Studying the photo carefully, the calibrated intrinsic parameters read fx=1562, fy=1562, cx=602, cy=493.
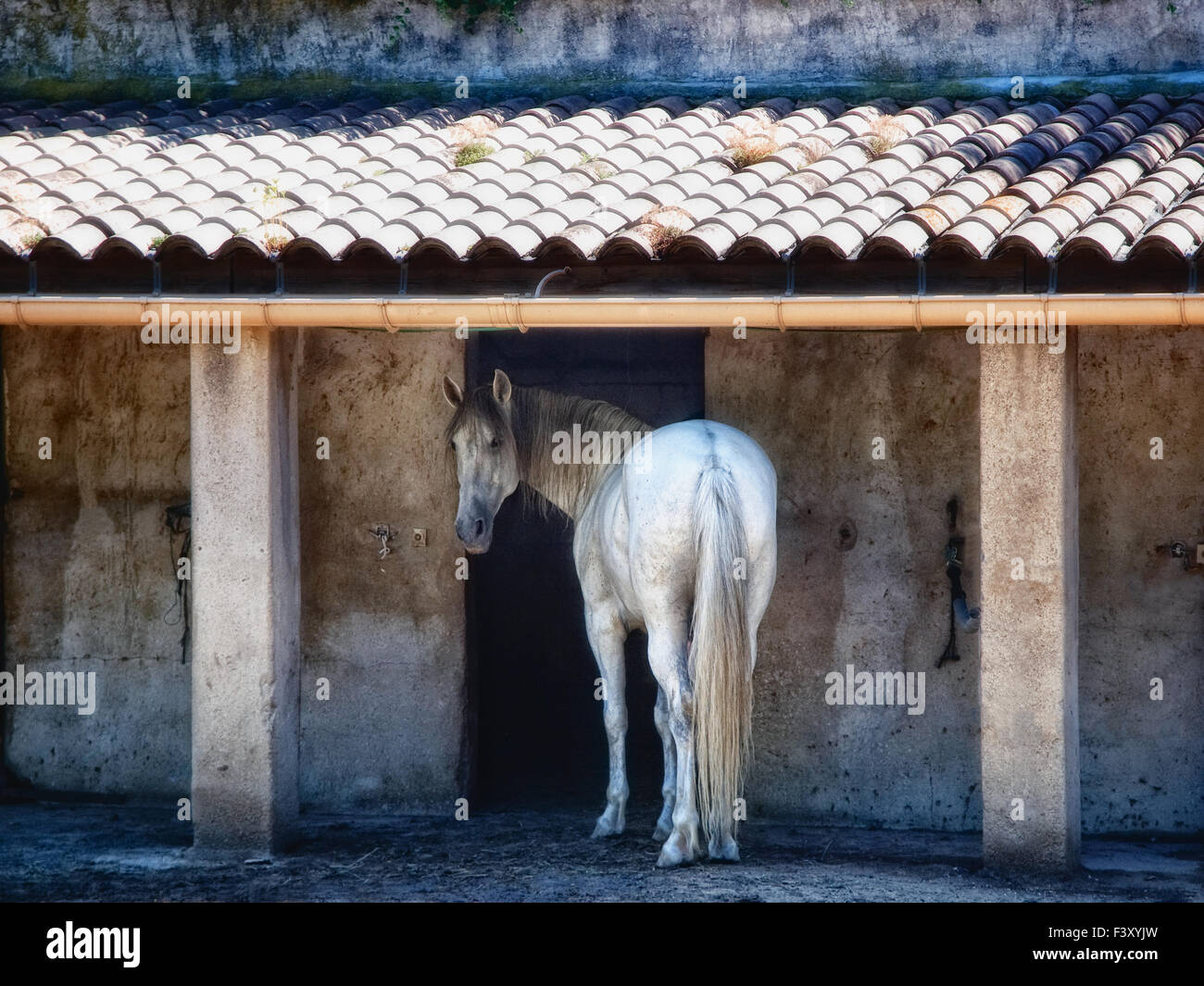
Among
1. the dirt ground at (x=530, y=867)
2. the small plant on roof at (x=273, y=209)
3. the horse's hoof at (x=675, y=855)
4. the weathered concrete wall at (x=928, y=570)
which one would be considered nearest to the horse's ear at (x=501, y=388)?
the weathered concrete wall at (x=928, y=570)

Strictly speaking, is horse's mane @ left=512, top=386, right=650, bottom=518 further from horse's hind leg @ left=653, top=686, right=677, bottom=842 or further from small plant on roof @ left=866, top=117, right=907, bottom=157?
small plant on roof @ left=866, top=117, right=907, bottom=157

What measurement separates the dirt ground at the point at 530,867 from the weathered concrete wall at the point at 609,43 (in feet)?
14.9

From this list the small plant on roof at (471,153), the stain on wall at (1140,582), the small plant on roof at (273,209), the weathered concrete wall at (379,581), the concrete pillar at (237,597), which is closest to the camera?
the small plant on roof at (273,209)

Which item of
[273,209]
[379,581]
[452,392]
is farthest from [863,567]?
[273,209]

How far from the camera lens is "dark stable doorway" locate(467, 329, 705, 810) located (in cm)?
960

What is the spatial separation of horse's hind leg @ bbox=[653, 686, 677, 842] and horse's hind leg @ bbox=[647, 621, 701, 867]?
312mm

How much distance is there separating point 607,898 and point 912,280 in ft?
10.0

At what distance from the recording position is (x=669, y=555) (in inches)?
285

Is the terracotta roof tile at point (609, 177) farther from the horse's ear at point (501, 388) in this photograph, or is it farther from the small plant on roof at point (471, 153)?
the horse's ear at point (501, 388)

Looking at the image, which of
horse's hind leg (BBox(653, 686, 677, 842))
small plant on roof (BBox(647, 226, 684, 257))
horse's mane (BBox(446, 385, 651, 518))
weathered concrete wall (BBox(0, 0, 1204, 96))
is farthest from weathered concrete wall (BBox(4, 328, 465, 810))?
weathered concrete wall (BBox(0, 0, 1204, 96))

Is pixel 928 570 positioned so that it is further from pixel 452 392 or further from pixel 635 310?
pixel 452 392

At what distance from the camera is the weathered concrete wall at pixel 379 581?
28.6 feet

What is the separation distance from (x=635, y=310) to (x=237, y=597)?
2.43 m
